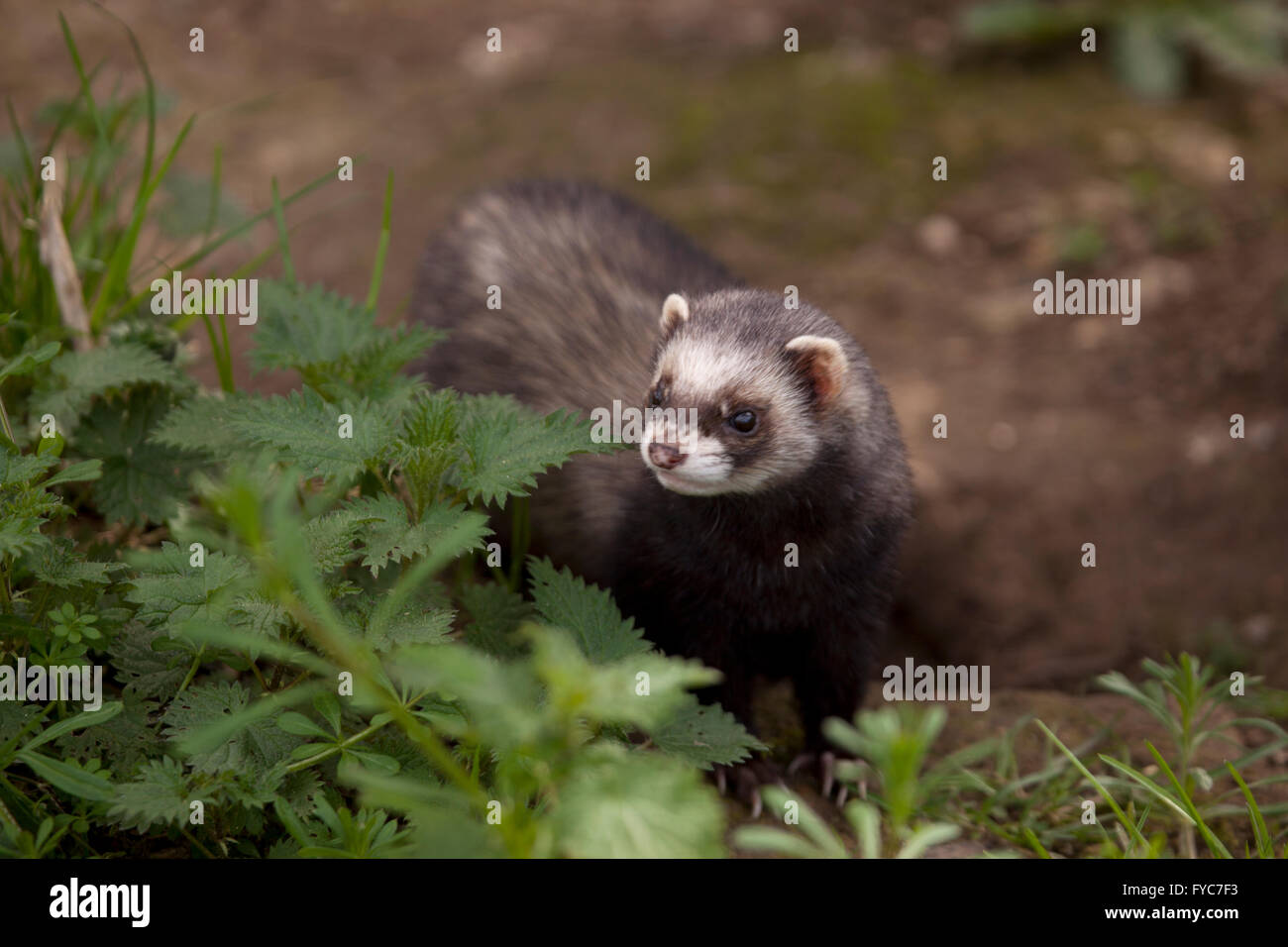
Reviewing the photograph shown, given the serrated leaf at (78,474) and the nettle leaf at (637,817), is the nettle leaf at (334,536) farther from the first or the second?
the nettle leaf at (637,817)

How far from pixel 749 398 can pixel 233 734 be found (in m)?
1.45

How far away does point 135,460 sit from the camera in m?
3.08

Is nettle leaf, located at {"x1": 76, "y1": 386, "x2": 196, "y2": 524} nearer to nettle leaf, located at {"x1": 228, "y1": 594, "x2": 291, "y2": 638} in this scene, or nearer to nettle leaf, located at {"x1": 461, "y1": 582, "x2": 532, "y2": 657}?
nettle leaf, located at {"x1": 228, "y1": 594, "x2": 291, "y2": 638}

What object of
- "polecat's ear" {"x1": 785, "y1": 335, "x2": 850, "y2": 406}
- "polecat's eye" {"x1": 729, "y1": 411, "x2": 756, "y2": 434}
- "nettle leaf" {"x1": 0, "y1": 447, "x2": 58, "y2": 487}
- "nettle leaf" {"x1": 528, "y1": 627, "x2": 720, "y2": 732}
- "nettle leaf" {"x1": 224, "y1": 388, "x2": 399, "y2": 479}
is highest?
"polecat's ear" {"x1": 785, "y1": 335, "x2": 850, "y2": 406}

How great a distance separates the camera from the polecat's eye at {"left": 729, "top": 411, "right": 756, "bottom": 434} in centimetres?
296

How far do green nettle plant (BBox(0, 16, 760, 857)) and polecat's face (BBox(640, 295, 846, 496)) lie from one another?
0.41 metres

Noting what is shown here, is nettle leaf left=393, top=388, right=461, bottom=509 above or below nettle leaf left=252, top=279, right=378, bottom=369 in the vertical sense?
below

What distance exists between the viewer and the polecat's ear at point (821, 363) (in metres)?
2.97

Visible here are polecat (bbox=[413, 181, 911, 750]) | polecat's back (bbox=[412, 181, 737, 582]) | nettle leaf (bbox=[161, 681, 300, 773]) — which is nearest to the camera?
nettle leaf (bbox=[161, 681, 300, 773])

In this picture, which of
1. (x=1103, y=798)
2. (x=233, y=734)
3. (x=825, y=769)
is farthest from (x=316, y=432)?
(x=1103, y=798)

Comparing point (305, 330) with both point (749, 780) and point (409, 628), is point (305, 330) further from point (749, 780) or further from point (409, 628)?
point (749, 780)

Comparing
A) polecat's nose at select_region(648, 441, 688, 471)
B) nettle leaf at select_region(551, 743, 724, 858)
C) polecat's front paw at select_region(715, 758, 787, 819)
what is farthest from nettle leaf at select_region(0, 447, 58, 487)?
polecat's front paw at select_region(715, 758, 787, 819)
